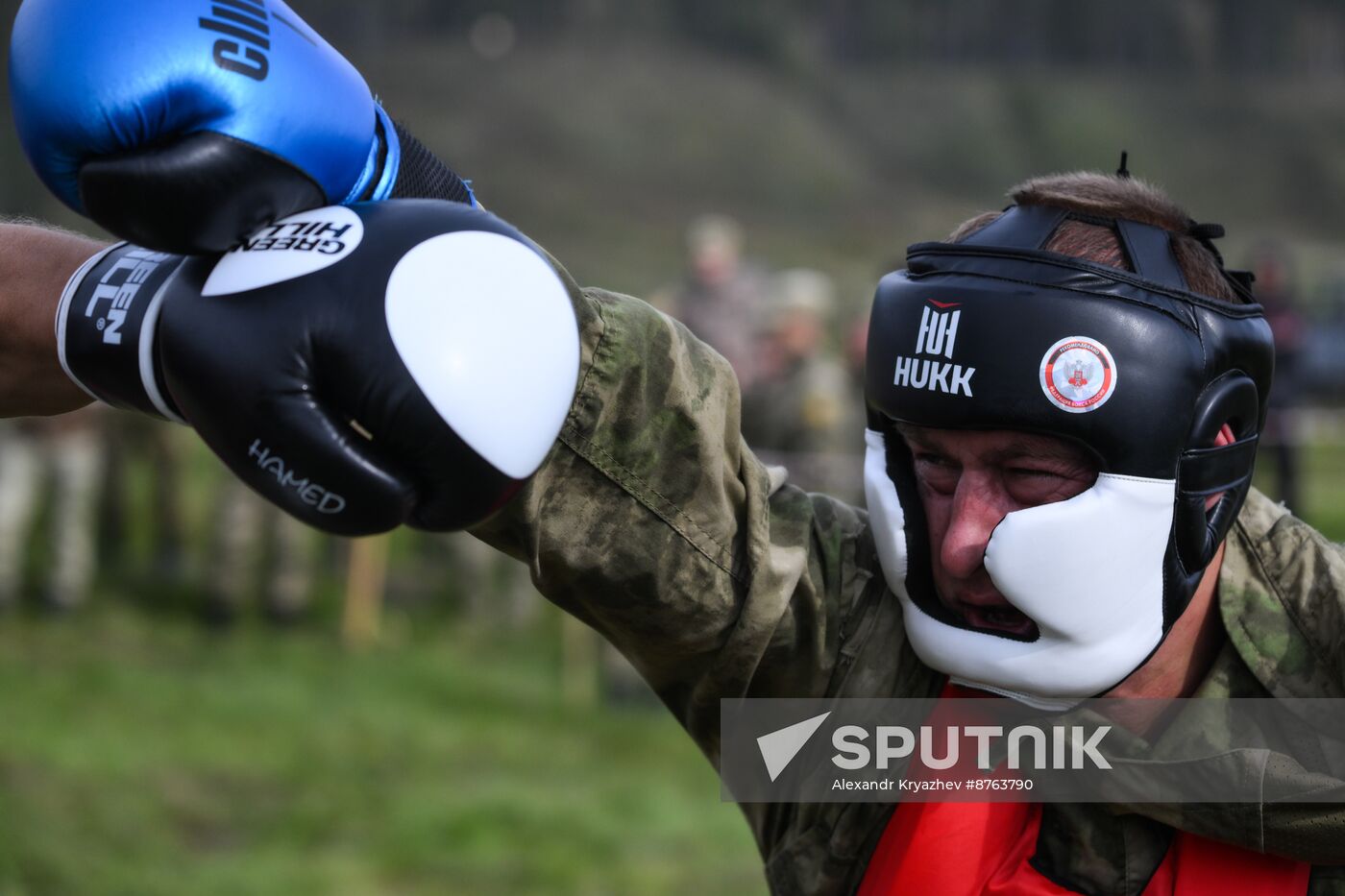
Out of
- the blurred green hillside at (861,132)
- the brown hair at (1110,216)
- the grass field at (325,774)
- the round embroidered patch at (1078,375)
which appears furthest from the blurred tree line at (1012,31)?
the round embroidered patch at (1078,375)

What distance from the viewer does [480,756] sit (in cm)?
629

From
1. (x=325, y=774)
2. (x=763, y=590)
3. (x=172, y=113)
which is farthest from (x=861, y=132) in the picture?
(x=172, y=113)

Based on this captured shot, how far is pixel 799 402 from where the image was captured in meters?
7.04

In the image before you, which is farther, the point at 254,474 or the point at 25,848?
the point at 25,848

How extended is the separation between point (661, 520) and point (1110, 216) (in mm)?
788

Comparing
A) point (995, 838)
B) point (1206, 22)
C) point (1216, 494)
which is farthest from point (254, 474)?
point (1206, 22)

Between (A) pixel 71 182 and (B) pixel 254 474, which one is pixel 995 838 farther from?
(A) pixel 71 182

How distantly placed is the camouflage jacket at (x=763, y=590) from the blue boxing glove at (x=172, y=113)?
418 millimetres

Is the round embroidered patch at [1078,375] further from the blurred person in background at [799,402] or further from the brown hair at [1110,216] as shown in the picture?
the blurred person in background at [799,402]

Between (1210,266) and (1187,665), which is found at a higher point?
(1210,266)

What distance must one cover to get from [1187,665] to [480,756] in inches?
181

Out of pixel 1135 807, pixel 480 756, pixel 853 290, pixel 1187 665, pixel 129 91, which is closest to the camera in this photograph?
pixel 129 91

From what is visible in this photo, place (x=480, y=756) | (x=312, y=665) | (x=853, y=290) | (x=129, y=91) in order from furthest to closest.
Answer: (x=853, y=290)
(x=312, y=665)
(x=480, y=756)
(x=129, y=91)

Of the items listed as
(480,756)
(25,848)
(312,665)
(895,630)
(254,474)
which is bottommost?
(312,665)
